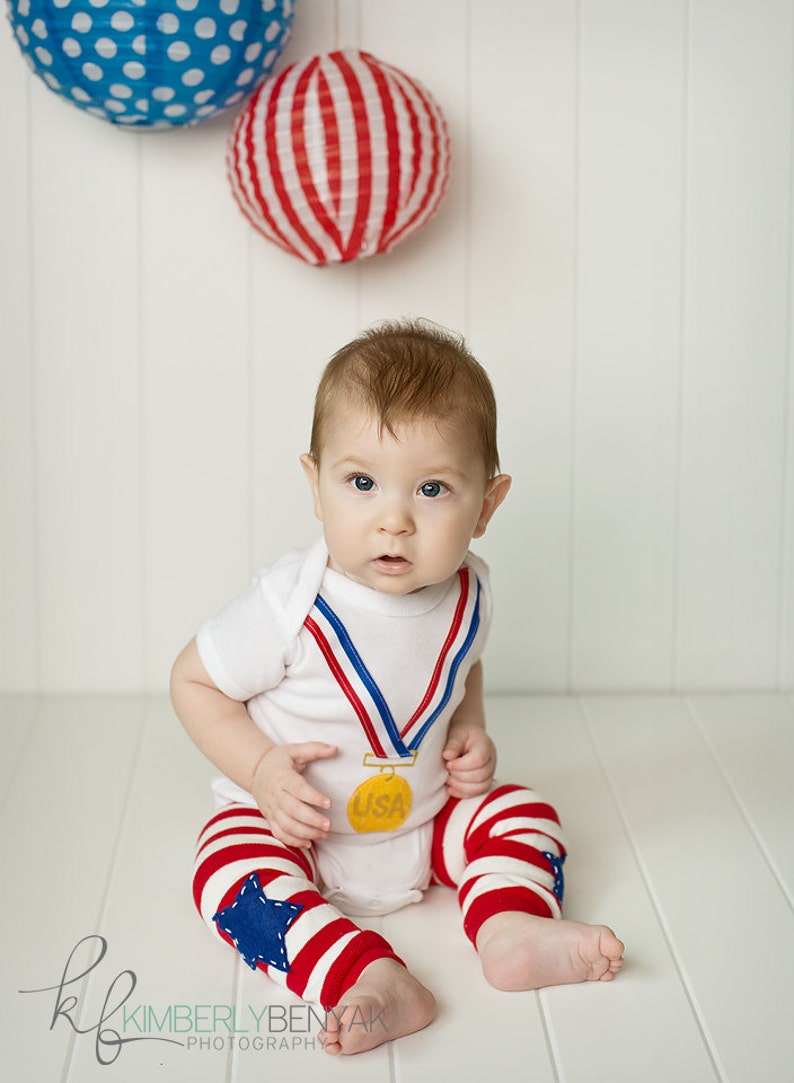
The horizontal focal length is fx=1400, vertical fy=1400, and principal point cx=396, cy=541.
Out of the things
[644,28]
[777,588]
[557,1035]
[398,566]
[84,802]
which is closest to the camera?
[557,1035]

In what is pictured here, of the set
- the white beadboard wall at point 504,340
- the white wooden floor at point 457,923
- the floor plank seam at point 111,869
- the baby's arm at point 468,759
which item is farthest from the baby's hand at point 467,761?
the white beadboard wall at point 504,340

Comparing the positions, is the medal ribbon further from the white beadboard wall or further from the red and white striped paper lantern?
the white beadboard wall

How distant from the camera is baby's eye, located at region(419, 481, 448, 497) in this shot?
1276mm

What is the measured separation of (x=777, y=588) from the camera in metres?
2.08

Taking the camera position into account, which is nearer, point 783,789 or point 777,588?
point 783,789

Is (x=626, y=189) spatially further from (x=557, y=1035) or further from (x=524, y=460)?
(x=557, y=1035)

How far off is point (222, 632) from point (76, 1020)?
0.38 metres

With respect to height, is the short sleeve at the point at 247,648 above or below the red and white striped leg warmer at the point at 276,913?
above

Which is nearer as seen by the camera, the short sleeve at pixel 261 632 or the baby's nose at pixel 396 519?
the baby's nose at pixel 396 519

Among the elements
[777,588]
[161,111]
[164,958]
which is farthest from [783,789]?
[161,111]

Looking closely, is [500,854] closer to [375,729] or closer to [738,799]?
[375,729]

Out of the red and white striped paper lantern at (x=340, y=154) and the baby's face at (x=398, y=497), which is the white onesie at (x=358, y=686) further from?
the red and white striped paper lantern at (x=340, y=154)

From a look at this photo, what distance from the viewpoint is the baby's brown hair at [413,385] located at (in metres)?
1.26

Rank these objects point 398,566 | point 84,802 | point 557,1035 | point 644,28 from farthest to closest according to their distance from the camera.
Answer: point 644,28, point 84,802, point 398,566, point 557,1035
